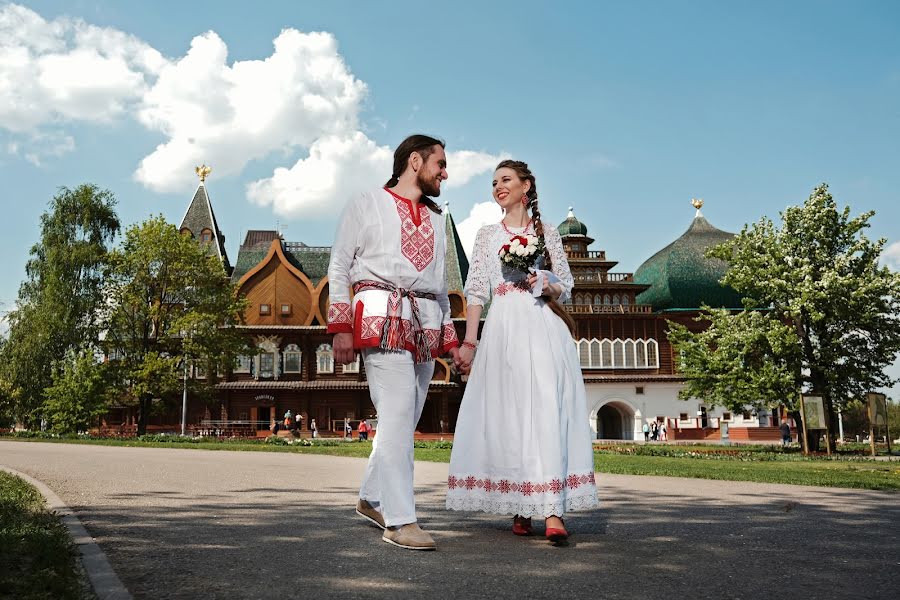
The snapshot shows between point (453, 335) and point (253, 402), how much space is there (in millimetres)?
41439

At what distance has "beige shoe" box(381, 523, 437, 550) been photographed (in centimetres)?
408

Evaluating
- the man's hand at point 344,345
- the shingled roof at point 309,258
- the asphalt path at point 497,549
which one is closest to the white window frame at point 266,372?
the shingled roof at point 309,258

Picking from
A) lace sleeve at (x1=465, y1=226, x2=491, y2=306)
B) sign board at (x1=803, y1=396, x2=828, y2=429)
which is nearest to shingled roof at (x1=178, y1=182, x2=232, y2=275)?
sign board at (x1=803, y1=396, x2=828, y2=429)

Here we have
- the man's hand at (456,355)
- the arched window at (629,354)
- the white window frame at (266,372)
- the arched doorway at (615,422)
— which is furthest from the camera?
the arched doorway at (615,422)

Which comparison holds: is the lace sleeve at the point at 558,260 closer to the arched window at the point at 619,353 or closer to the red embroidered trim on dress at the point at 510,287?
the red embroidered trim on dress at the point at 510,287

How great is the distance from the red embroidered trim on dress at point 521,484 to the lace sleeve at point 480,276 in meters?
1.28

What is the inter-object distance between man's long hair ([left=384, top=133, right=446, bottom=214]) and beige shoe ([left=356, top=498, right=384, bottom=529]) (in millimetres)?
2031

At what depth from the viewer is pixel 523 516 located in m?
4.62

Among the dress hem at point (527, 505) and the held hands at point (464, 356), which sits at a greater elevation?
the held hands at point (464, 356)

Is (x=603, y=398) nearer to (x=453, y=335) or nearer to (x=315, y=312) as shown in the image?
(x=315, y=312)

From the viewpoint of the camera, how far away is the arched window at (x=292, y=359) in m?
45.7

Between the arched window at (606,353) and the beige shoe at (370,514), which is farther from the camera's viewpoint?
the arched window at (606,353)

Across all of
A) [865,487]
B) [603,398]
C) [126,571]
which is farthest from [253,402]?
[126,571]

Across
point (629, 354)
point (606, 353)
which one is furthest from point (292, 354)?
point (629, 354)
